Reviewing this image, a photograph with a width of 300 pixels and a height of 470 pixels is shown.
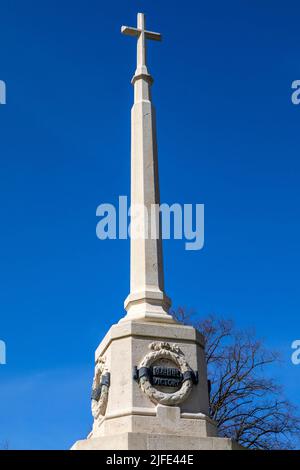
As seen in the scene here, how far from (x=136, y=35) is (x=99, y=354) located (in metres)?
6.52

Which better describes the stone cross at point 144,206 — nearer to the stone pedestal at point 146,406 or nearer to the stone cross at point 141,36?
the stone cross at point 141,36

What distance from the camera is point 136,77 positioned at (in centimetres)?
1206

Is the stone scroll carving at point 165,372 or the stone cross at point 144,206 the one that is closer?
the stone scroll carving at point 165,372

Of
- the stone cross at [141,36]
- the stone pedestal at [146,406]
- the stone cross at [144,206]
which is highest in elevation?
the stone cross at [141,36]

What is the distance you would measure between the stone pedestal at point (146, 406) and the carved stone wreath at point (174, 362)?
0.04 m

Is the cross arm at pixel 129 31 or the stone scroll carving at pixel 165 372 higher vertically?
the cross arm at pixel 129 31

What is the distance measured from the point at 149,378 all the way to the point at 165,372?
0.90 ft

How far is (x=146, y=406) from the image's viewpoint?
8.74 metres

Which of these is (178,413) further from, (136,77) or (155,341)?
(136,77)

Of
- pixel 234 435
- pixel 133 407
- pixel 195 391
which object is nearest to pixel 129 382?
pixel 133 407

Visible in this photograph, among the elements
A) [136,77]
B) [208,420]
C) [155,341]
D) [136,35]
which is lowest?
[208,420]

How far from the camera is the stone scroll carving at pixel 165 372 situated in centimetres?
879

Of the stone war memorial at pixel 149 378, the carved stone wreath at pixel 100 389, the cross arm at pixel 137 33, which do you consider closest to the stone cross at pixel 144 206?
the stone war memorial at pixel 149 378
